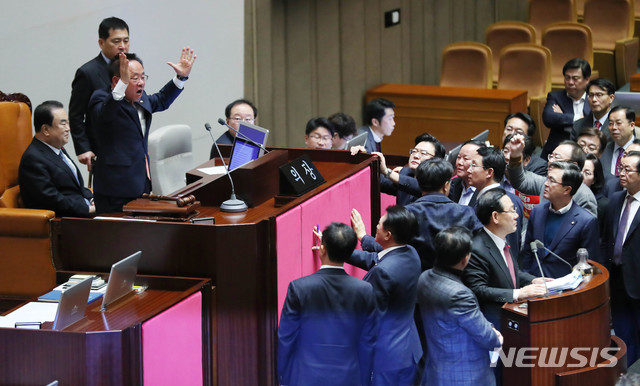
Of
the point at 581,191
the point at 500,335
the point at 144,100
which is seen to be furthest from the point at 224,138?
the point at 500,335

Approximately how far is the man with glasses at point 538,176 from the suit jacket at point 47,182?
2090 millimetres

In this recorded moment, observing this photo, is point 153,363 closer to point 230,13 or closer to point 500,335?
point 500,335

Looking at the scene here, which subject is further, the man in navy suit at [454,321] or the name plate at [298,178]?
the name plate at [298,178]

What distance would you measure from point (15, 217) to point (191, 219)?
0.81 metres

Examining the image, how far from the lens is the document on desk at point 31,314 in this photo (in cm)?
294

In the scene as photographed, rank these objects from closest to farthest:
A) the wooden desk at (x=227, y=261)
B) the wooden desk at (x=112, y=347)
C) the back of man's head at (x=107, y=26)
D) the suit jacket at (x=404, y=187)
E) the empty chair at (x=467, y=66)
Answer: the wooden desk at (x=112, y=347)
the wooden desk at (x=227, y=261)
the suit jacket at (x=404, y=187)
the back of man's head at (x=107, y=26)
the empty chair at (x=467, y=66)

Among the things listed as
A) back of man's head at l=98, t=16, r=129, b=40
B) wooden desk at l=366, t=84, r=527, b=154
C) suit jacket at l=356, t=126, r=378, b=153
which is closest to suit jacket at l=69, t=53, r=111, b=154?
back of man's head at l=98, t=16, r=129, b=40

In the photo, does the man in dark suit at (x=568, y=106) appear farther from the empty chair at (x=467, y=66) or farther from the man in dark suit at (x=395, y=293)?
the man in dark suit at (x=395, y=293)

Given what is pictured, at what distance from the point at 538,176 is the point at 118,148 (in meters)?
2.11

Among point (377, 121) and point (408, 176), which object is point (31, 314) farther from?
point (377, 121)

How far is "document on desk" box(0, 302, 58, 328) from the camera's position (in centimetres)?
294

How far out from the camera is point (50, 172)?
155 inches

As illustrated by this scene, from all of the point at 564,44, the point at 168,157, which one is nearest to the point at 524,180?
the point at 168,157

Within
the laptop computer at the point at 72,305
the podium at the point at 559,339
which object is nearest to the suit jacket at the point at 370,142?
the podium at the point at 559,339
